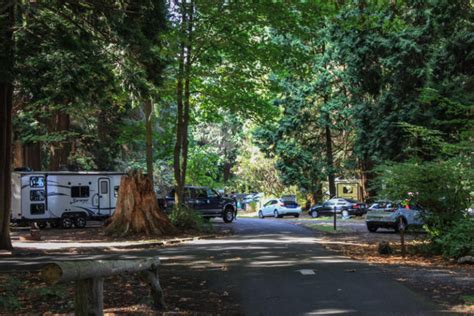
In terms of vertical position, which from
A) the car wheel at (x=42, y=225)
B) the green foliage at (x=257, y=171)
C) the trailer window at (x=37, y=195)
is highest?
the green foliage at (x=257, y=171)

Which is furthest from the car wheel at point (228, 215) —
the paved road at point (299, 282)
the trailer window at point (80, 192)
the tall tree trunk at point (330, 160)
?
the paved road at point (299, 282)

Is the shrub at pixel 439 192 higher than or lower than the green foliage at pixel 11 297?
higher

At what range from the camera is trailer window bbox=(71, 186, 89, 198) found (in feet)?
95.0

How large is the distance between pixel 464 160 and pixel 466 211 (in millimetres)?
1372

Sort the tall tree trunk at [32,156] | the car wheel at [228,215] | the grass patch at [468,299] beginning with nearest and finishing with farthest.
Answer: the grass patch at [468,299] → the tall tree trunk at [32,156] → the car wheel at [228,215]

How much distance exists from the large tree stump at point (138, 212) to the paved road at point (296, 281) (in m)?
4.74

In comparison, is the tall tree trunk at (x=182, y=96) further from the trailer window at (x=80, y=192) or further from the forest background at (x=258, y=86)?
the trailer window at (x=80, y=192)

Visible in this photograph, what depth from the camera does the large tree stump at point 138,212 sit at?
21.7 metres

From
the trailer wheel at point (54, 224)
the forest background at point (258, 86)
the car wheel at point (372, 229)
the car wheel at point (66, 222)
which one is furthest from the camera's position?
the trailer wheel at point (54, 224)

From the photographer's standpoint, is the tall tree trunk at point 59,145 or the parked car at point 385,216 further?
the tall tree trunk at point 59,145

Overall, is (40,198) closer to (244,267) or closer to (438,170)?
(244,267)

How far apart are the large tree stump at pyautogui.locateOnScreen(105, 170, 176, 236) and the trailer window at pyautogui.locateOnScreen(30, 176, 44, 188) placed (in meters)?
7.35

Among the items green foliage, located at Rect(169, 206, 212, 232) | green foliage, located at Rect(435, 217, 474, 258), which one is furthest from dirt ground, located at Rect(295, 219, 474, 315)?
green foliage, located at Rect(169, 206, 212, 232)

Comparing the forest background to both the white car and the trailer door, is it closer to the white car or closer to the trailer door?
the trailer door
